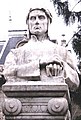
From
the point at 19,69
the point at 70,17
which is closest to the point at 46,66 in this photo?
the point at 19,69

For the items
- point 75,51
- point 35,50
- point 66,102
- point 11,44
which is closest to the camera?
point 66,102

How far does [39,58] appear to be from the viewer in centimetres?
607

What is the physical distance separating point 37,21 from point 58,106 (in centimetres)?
126

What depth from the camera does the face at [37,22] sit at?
20.6 feet

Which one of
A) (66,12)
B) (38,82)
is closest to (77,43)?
(66,12)

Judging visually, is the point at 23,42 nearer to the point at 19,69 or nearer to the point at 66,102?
the point at 19,69

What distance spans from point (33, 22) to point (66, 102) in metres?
1.24

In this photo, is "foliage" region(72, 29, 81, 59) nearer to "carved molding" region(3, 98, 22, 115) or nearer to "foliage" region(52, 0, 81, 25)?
"foliage" region(52, 0, 81, 25)

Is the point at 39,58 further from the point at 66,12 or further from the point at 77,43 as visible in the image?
the point at 66,12

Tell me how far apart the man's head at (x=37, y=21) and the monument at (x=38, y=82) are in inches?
0.5

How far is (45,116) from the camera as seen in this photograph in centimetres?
578

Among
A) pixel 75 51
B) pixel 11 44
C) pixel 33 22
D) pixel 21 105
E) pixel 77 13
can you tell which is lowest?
pixel 11 44

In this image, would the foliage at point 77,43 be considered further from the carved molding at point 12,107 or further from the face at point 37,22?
the carved molding at point 12,107

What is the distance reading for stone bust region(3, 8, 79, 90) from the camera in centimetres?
591
